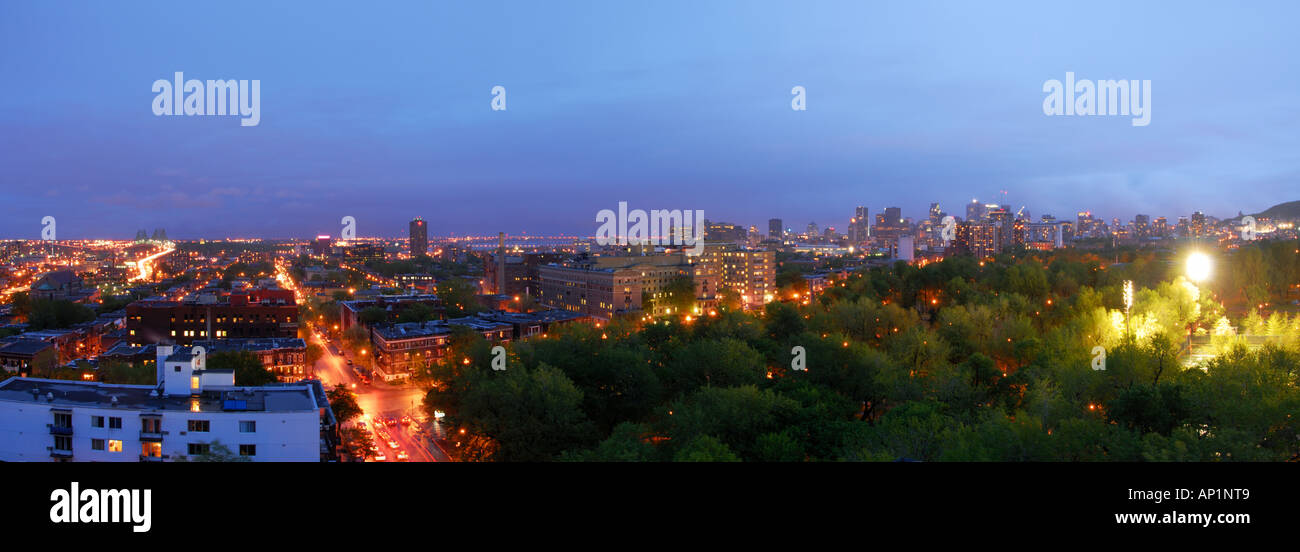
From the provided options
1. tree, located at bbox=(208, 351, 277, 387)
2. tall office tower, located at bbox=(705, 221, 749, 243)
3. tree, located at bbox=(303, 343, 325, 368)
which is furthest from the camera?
tall office tower, located at bbox=(705, 221, 749, 243)

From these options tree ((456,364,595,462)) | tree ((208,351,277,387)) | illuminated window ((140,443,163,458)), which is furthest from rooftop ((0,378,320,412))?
tree ((208,351,277,387))

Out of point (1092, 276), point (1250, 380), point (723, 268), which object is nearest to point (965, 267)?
point (1092, 276)

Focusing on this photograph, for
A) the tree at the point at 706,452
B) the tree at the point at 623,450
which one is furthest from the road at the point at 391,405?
the tree at the point at 706,452

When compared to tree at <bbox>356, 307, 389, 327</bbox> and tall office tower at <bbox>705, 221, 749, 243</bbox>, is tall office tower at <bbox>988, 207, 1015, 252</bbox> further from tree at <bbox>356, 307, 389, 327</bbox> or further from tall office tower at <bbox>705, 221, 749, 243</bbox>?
tree at <bbox>356, 307, 389, 327</bbox>

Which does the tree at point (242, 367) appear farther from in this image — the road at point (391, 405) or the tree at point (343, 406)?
the road at point (391, 405)

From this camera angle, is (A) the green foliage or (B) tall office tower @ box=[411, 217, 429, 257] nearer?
(A) the green foliage
